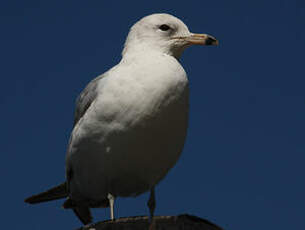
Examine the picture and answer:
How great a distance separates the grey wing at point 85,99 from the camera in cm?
576

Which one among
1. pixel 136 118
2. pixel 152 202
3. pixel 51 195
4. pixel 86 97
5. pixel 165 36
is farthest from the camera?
pixel 51 195

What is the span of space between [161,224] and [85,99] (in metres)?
1.66

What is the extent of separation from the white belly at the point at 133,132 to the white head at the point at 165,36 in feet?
1.80

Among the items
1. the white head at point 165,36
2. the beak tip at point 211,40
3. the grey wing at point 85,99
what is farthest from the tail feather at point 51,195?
the beak tip at point 211,40

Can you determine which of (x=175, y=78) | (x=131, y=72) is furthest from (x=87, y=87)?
(x=175, y=78)

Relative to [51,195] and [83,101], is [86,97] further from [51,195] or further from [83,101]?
[51,195]

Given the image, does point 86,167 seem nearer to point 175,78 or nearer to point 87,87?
point 87,87

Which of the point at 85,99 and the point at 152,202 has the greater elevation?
the point at 85,99

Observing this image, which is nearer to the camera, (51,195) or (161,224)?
(161,224)

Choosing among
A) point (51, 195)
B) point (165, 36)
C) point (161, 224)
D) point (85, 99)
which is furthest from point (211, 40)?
point (51, 195)

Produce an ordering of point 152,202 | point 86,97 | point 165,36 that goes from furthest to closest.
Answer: point 165,36 < point 86,97 < point 152,202

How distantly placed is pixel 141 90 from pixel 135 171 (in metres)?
0.89

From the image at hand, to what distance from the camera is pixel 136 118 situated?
522cm

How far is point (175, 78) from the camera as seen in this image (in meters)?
5.49
